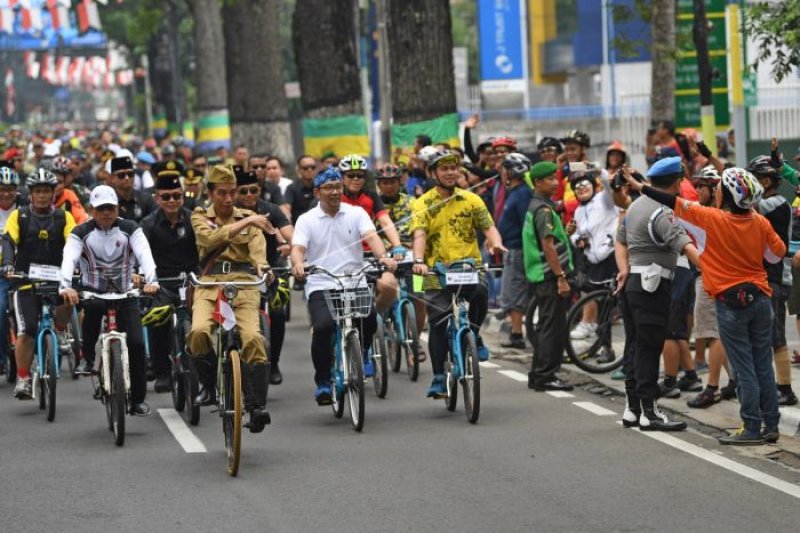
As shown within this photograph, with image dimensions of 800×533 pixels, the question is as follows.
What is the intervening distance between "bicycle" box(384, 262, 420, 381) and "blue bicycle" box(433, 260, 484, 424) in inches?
57.5

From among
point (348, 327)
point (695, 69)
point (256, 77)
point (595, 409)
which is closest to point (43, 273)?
point (348, 327)

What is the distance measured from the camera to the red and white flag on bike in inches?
443

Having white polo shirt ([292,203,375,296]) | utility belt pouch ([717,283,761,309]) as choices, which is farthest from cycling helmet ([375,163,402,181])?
utility belt pouch ([717,283,761,309])

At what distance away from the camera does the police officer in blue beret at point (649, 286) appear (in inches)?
478

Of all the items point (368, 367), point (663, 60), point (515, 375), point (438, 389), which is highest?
point (663, 60)

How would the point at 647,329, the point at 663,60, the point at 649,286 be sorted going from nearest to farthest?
the point at 649,286, the point at 647,329, the point at 663,60

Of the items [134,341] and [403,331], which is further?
[403,331]

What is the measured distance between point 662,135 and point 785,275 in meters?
6.41

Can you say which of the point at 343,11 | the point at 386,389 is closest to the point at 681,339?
the point at 386,389

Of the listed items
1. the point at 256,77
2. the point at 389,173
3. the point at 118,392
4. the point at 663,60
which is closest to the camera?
the point at 118,392

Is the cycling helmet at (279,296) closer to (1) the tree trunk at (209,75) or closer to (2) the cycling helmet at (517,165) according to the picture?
(2) the cycling helmet at (517,165)

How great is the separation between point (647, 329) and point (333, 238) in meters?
2.42

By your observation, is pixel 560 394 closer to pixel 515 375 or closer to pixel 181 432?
pixel 515 375

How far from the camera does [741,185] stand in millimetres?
11180
